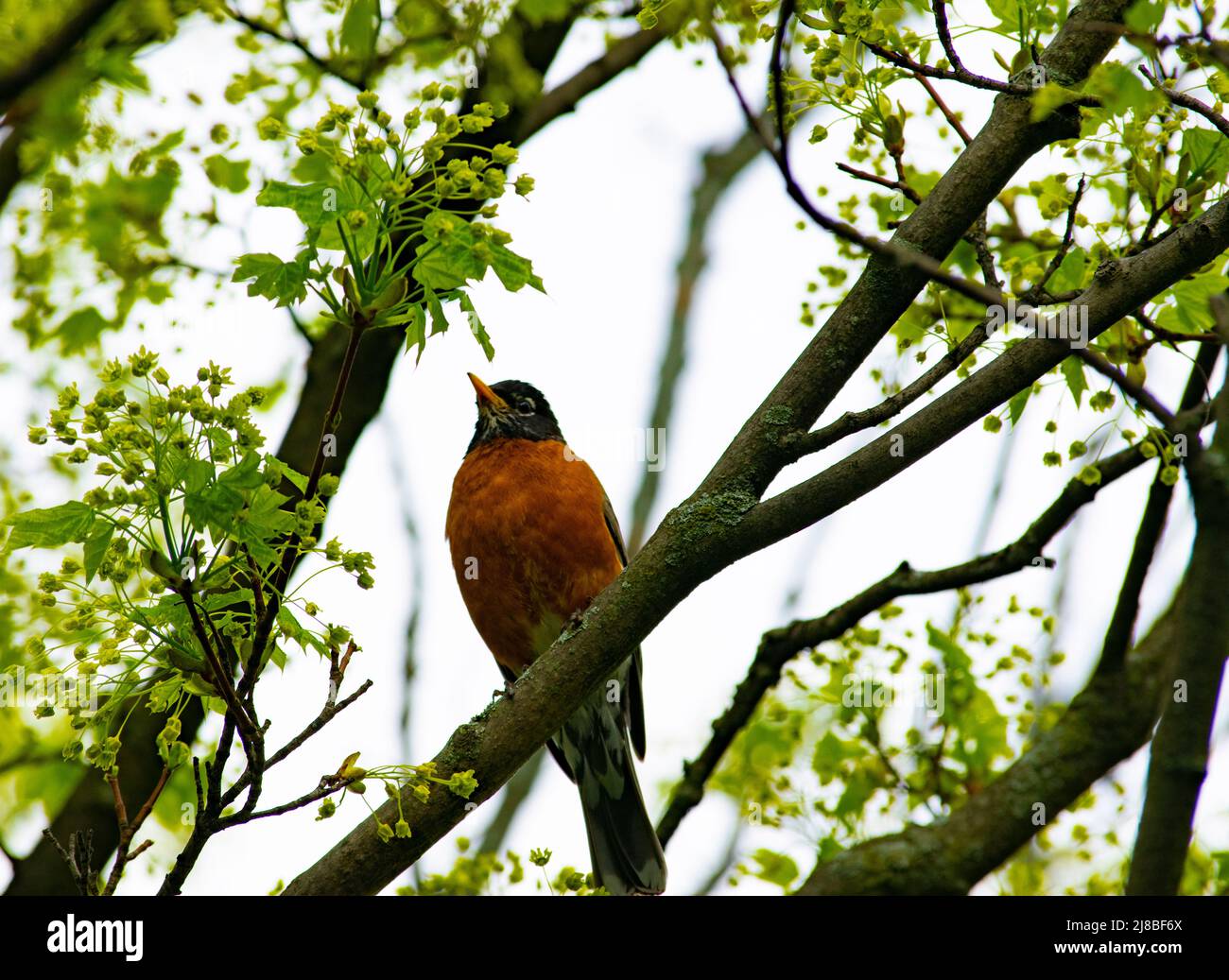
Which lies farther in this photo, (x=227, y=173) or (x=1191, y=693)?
(x=227, y=173)

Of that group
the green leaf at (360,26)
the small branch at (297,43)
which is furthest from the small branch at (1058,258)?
the small branch at (297,43)

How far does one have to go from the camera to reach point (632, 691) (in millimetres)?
6594

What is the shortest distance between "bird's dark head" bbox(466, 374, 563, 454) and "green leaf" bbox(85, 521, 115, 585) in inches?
159

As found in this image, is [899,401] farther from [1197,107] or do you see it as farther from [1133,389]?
[1133,389]

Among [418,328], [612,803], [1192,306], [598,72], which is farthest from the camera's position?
[612,803]

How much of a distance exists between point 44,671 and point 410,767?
3.27 ft

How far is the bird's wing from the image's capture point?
657 centimetres

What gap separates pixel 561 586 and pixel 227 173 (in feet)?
8.00

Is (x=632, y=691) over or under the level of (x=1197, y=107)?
over

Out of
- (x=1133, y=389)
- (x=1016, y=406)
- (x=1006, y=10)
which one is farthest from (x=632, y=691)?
(x=1133, y=389)

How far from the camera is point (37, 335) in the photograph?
5574 millimetres

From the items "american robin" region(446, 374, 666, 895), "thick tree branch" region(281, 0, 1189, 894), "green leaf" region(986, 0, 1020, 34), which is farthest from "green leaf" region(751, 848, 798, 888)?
"green leaf" region(986, 0, 1020, 34)

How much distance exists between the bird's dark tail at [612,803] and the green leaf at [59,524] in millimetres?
3458

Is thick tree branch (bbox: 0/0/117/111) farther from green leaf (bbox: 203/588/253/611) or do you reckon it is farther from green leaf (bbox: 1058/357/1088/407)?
green leaf (bbox: 1058/357/1088/407)
